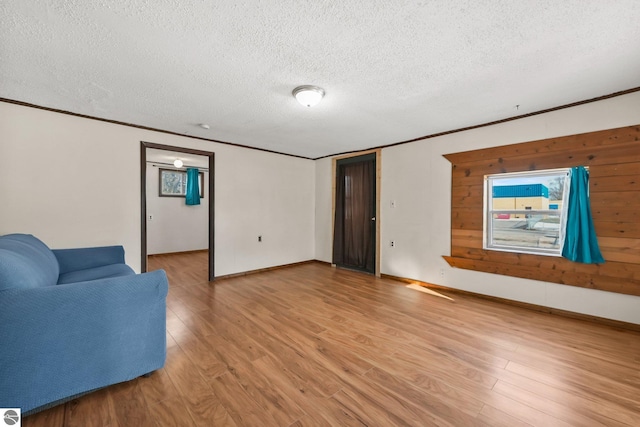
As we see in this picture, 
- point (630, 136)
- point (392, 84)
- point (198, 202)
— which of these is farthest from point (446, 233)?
point (198, 202)

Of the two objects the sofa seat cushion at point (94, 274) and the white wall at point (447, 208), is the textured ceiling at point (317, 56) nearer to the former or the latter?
the white wall at point (447, 208)

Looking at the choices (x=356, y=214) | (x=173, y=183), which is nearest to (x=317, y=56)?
(x=356, y=214)

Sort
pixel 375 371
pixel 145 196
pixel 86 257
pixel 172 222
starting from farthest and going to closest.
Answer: pixel 172 222 → pixel 145 196 → pixel 86 257 → pixel 375 371

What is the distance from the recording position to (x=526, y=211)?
315 cm

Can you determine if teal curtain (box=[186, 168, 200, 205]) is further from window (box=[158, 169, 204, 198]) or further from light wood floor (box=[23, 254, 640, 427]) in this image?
light wood floor (box=[23, 254, 640, 427])

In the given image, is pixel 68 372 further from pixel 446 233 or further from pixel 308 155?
pixel 308 155

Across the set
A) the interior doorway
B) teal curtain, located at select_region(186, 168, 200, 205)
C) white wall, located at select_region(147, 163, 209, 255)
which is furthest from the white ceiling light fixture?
white wall, located at select_region(147, 163, 209, 255)

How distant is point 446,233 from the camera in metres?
3.83

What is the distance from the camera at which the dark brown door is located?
4.88m

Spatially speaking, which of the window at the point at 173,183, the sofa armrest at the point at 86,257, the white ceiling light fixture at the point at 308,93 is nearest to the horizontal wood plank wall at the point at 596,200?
the white ceiling light fixture at the point at 308,93

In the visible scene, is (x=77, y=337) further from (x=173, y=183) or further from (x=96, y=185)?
(x=173, y=183)

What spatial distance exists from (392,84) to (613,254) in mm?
2920

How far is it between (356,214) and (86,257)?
164 inches

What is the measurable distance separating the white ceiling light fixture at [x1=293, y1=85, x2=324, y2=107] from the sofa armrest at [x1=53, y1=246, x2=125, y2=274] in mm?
2878
